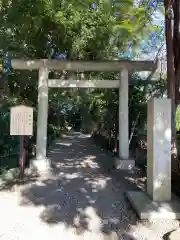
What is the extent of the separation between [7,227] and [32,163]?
3523 millimetres

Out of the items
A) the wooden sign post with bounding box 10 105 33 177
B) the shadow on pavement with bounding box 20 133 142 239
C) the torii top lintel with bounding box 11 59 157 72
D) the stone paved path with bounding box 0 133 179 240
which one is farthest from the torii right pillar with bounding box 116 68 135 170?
the wooden sign post with bounding box 10 105 33 177

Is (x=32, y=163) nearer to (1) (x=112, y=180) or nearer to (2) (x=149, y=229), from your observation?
(1) (x=112, y=180)

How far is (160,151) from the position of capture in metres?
5.26

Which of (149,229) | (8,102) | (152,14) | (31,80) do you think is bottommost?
(149,229)

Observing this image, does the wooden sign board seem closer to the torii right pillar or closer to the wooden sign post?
the wooden sign post

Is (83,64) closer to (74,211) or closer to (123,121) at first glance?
(123,121)

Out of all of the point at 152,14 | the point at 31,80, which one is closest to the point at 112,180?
the point at 152,14

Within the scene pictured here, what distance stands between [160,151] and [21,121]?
3.64m

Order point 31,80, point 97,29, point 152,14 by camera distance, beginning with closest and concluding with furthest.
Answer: point 152,14
point 97,29
point 31,80

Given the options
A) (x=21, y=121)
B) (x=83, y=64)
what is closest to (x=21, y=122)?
(x=21, y=121)

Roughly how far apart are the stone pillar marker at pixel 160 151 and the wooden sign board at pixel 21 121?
130 inches

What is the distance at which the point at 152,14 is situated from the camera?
839 cm

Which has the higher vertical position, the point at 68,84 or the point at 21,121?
the point at 68,84

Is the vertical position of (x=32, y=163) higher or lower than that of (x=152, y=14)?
lower
